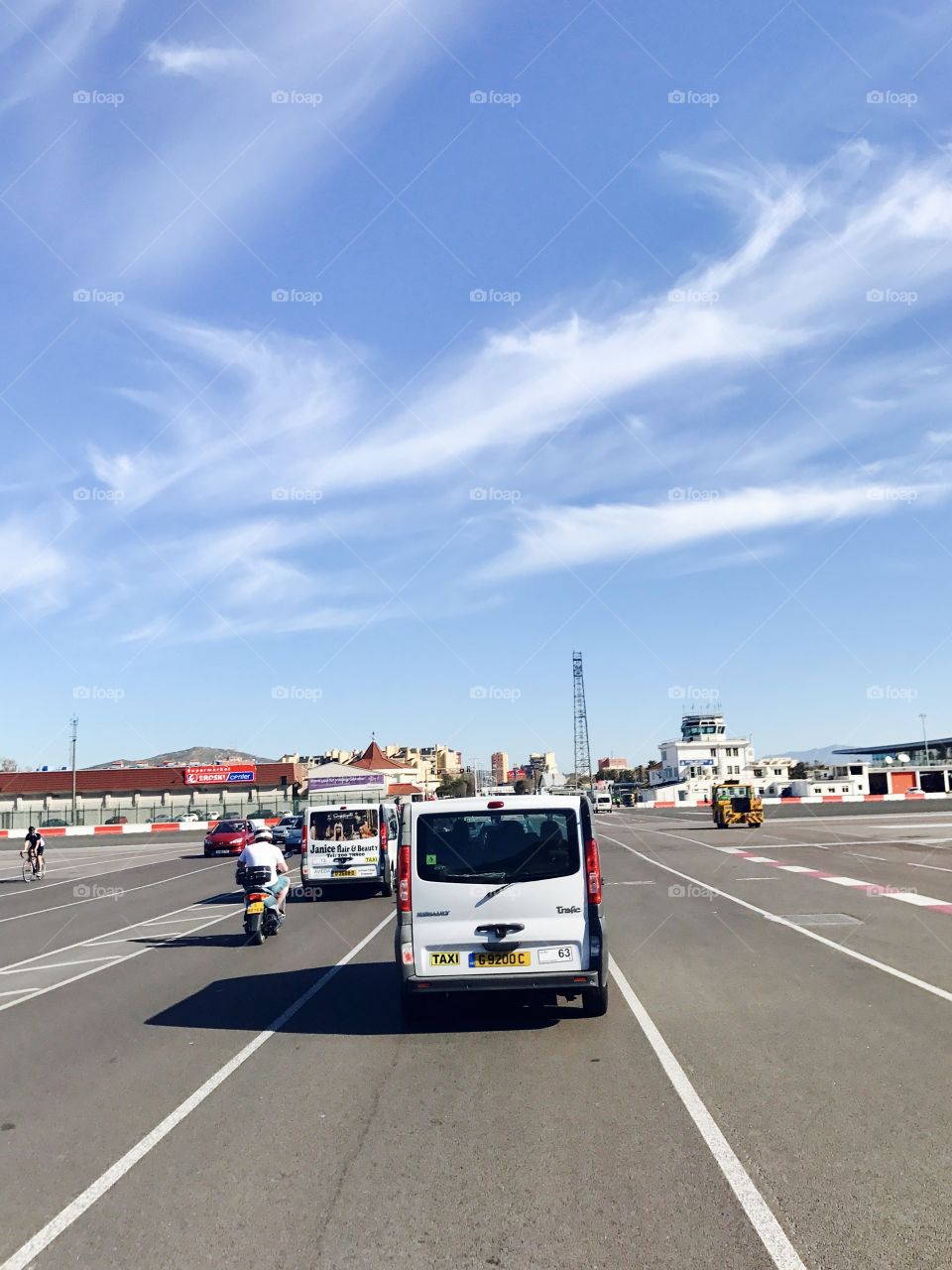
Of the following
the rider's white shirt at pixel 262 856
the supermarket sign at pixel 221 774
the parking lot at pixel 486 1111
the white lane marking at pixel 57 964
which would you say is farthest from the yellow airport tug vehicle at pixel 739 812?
the supermarket sign at pixel 221 774

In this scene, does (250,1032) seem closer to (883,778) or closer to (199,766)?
(199,766)

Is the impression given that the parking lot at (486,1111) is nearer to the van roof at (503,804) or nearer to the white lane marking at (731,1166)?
the white lane marking at (731,1166)

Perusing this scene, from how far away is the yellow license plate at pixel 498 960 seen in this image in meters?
8.48

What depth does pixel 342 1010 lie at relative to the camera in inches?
376

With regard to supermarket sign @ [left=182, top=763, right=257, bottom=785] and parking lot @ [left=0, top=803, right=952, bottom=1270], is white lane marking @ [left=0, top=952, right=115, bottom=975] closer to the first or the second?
parking lot @ [left=0, top=803, right=952, bottom=1270]

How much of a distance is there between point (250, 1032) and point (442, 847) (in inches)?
89.6

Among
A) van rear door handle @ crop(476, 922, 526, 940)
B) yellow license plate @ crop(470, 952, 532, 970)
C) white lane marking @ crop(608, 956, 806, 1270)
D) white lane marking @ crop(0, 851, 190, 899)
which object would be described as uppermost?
van rear door handle @ crop(476, 922, 526, 940)

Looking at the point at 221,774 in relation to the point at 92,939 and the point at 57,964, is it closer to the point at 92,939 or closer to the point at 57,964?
the point at 92,939

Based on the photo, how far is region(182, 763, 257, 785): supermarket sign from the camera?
3654 inches

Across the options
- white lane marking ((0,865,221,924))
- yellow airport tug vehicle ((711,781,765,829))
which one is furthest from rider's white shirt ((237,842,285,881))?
yellow airport tug vehicle ((711,781,765,829))

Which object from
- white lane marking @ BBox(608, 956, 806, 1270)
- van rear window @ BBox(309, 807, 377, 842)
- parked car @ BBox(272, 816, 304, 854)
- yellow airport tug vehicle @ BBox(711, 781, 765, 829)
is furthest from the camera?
yellow airport tug vehicle @ BBox(711, 781, 765, 829)

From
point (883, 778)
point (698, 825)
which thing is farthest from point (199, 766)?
point (883, 778)

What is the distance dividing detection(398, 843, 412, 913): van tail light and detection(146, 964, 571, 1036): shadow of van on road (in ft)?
3.51

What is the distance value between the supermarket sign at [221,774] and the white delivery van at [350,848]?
7492 centimetres
